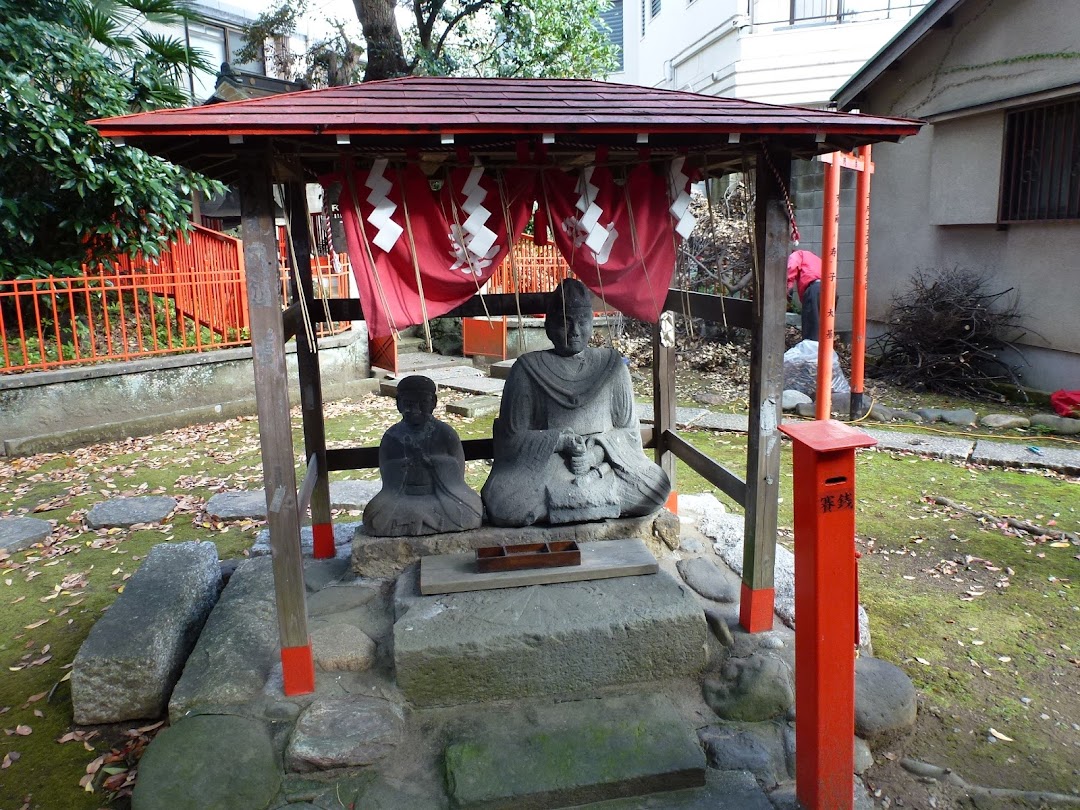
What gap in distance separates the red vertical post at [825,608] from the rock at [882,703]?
2.21ft

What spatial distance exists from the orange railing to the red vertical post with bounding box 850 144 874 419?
668cm

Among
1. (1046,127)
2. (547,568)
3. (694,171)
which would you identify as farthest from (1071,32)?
(547,568)

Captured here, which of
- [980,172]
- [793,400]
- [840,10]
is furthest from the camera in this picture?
[840,10]

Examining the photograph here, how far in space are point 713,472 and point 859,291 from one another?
5504mm

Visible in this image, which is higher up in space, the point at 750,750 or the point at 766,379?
the point at 766,379

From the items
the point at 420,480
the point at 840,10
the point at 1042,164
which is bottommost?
the point at 420,480

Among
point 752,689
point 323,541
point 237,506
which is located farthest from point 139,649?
point 752,689

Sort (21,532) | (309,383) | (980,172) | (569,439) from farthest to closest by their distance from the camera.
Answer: (980,172) < (21,532) < (309,383) < (569,439)

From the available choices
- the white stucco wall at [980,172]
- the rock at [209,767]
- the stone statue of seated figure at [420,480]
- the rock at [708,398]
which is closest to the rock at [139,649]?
the rock at [209,767]

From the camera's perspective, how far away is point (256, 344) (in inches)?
142

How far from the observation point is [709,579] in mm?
4816

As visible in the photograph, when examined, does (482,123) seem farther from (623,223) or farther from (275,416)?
(275,416)

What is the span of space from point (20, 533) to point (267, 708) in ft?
13.3

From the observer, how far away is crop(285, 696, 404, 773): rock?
3.56 meters
